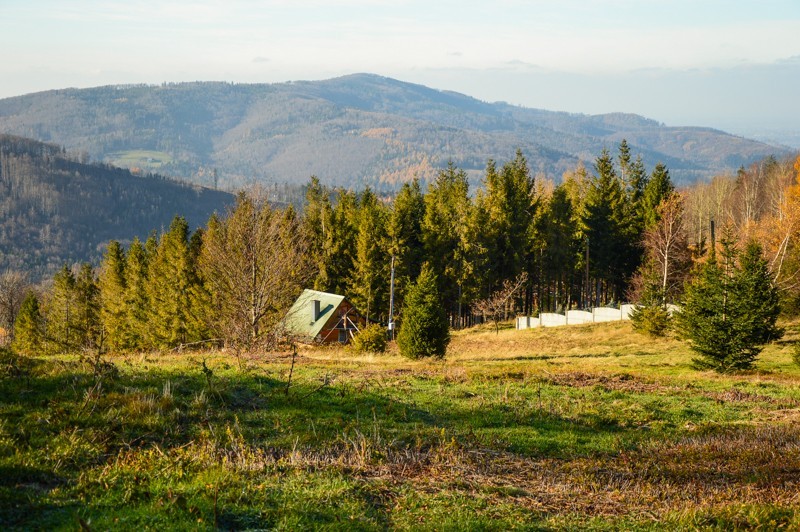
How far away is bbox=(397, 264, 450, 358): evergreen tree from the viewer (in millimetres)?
32000

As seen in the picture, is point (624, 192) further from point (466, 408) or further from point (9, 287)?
point (9, 287)

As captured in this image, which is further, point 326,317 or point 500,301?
point 500,301

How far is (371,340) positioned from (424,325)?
4887 mm

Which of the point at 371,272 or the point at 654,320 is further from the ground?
the point at 371,272

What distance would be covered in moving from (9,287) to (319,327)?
194 ft

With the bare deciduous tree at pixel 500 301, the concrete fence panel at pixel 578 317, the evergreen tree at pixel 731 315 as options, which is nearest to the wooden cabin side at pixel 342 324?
the bare deciduous tree at pixel 500 301

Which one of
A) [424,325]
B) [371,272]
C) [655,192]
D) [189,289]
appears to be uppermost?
[655,192]

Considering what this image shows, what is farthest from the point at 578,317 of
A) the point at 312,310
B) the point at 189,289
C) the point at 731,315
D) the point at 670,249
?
the point at 189,289

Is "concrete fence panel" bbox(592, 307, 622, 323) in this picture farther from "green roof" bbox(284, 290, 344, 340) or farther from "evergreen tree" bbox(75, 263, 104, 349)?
"evergreen tree" bbox(75, 263, 104, 349)

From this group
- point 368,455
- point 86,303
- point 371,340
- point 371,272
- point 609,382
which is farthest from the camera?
point 86,303

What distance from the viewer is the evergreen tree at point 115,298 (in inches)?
2239

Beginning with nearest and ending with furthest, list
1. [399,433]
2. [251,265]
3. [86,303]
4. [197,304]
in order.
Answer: [399,433]
[251,265]
[197,304]
[86,303]

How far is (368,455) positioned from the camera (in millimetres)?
9234

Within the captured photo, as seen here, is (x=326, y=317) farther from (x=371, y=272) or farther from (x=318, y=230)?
(x=318, y=230)
